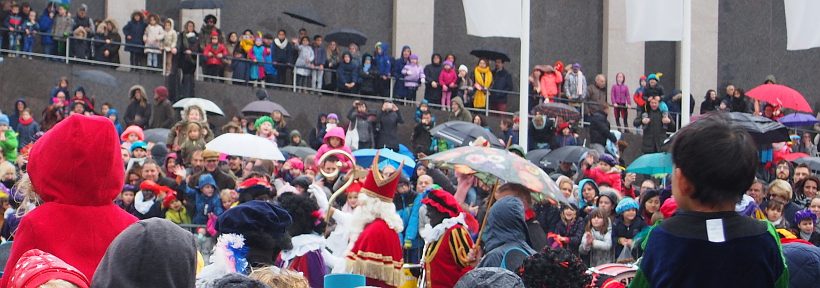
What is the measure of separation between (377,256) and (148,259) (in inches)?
272

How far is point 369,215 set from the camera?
459 inches

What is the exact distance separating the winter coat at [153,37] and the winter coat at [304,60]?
270 centimetres

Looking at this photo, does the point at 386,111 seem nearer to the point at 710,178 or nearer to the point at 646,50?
the point at 646,50

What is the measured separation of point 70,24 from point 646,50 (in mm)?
15165

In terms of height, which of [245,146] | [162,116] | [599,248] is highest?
[162,116]

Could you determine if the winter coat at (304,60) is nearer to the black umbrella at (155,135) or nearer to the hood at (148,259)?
the black umbrella at (155,135)

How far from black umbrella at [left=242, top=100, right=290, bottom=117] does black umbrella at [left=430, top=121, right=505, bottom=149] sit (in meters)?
3.95

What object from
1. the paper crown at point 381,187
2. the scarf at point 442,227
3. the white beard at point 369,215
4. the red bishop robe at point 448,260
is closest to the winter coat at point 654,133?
the paper crown at point 381,187

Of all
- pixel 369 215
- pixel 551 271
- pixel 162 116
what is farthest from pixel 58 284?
pixel 162 116

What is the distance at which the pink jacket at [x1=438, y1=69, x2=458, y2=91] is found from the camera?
93.9ft

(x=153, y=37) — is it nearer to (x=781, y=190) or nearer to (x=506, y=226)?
(x=781, y=190)

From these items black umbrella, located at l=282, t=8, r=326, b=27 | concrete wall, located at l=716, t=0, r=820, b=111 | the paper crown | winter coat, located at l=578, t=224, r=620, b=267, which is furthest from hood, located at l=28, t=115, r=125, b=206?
concrete wall, located at l=716, t=0, r=820, b=111

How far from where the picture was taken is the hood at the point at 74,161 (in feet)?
19.0

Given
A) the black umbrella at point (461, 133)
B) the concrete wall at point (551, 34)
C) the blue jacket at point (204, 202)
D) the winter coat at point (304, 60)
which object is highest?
the concrete wall at point (551, 34)
